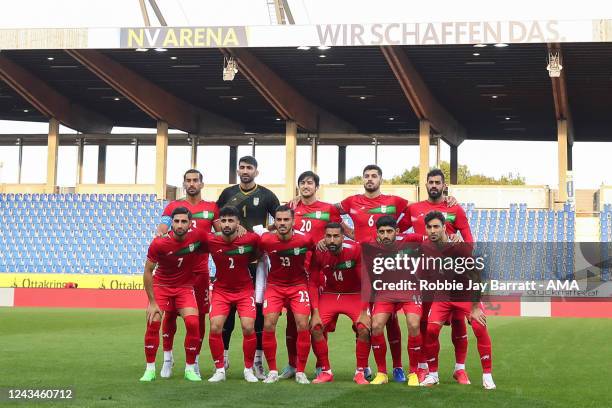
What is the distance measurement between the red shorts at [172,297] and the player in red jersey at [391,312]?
191 cm

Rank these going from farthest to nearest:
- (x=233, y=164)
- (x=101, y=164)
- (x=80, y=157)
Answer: (x=101, y=164) < (x=233, y=164) < (x=80, y=157)

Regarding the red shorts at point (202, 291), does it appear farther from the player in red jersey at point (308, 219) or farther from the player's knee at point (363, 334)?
the player's knee at point (363, 334)

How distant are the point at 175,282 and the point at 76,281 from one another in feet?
73.3

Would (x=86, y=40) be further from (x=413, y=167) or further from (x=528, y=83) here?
(x=413, y=167)

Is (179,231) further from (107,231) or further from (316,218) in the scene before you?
(107,231)

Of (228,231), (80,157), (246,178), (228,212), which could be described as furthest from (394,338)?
(80,157)

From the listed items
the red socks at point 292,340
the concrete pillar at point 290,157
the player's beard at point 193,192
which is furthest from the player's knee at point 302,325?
the concrete pillar at point 290,157

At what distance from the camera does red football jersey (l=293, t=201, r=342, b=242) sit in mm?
10062

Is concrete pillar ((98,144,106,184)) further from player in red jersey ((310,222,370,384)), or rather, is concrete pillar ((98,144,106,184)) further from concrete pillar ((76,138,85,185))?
player in red jersey ((310,222,370,384))

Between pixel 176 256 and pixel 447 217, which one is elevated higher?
pixel 447 217

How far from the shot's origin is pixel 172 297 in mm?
9711

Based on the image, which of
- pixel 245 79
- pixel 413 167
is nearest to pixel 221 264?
pixel 245 79

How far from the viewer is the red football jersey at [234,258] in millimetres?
9453

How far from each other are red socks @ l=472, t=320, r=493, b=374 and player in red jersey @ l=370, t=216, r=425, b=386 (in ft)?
1.87
